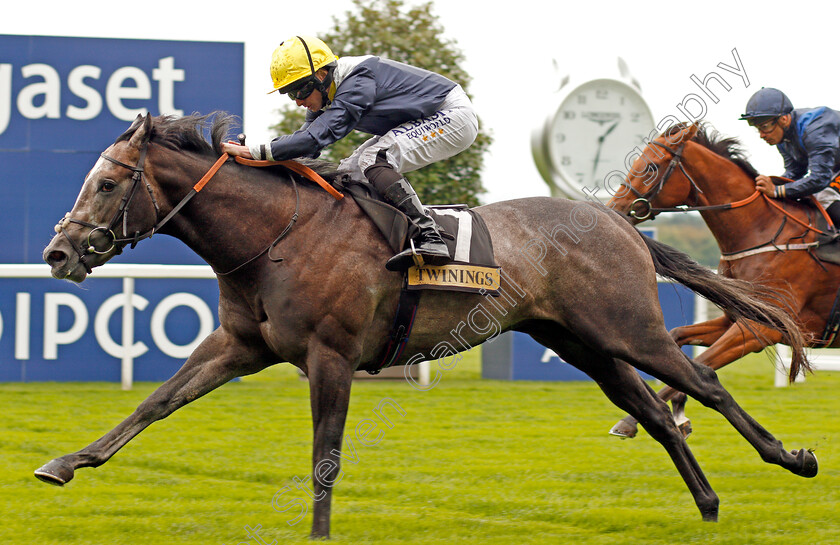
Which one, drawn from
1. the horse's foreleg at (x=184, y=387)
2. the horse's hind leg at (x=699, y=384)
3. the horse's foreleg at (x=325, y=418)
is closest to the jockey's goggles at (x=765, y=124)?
the horse's hind leg at (x=699, y=384)

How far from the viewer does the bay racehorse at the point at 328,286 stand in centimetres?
365

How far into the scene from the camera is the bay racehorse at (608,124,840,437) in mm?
5703

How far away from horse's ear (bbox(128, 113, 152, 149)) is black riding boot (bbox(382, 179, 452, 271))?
0.92 meters

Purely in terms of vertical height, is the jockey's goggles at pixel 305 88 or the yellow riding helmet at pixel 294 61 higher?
the yellow riding helmet at pixel 294 61

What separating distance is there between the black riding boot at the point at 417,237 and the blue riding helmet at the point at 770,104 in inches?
111

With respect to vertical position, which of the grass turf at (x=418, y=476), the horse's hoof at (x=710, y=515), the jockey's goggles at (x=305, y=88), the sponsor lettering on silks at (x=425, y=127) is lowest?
the grass turf at (x=418, y=476)

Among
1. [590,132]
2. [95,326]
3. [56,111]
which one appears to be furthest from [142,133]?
[590,132]

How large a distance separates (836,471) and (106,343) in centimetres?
585

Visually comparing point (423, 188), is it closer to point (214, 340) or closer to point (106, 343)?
point (106, 343)

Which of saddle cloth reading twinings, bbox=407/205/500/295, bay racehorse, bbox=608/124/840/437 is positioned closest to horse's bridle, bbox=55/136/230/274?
saddle cloth reading twinings, bbox=407/205/500/295

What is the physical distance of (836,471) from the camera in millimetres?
5293

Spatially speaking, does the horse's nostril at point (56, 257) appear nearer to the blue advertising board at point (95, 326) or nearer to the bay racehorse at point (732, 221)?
the bay racehorse at point (732, 221)

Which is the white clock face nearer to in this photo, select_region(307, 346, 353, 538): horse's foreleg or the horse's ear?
select_region(307, 346, 353, 538): horse's foreleg

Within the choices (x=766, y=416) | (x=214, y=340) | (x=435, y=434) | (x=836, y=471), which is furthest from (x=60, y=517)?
(x=766, y=416)
